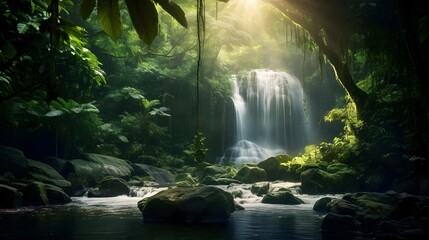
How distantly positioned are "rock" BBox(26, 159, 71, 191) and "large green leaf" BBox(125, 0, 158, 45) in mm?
13352

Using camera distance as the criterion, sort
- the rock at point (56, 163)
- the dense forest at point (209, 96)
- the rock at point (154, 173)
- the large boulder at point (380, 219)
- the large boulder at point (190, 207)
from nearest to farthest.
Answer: the dense forest at point (209, 96) < the large boulder at point (380, 219) < the large boulder at point (190, 207) < the rock at point (56, 163) < the rock at point (154, 173)

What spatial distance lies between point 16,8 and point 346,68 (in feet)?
38.4

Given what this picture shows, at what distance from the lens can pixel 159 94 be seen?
1016 inches

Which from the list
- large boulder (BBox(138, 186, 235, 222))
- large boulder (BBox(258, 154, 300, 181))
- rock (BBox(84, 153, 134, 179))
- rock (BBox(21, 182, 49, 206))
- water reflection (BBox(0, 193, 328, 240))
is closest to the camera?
water reflection (BBox(0, 193, 328, 240))

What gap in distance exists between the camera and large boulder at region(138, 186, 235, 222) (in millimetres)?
8867

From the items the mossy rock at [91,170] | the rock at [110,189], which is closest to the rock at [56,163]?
the mossy rock at [91,170]

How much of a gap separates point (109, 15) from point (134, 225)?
766cm

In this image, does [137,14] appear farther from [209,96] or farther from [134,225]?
[209,96]

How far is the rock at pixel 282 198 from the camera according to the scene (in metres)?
11.8

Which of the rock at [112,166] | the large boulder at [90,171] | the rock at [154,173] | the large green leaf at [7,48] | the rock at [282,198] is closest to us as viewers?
the large green leaf at [7,48]

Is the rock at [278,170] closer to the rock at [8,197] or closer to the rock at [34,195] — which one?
the rock at [34,195]

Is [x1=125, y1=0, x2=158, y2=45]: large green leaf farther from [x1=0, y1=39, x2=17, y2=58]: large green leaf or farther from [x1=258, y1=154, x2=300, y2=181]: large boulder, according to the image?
[x1=258, y1=154, x2=300, y2=181]: large boulder

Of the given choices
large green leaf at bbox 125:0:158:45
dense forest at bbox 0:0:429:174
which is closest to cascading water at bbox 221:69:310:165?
dense forest at bbox 0:0:429:174

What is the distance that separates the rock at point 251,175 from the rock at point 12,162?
27.3 feet
